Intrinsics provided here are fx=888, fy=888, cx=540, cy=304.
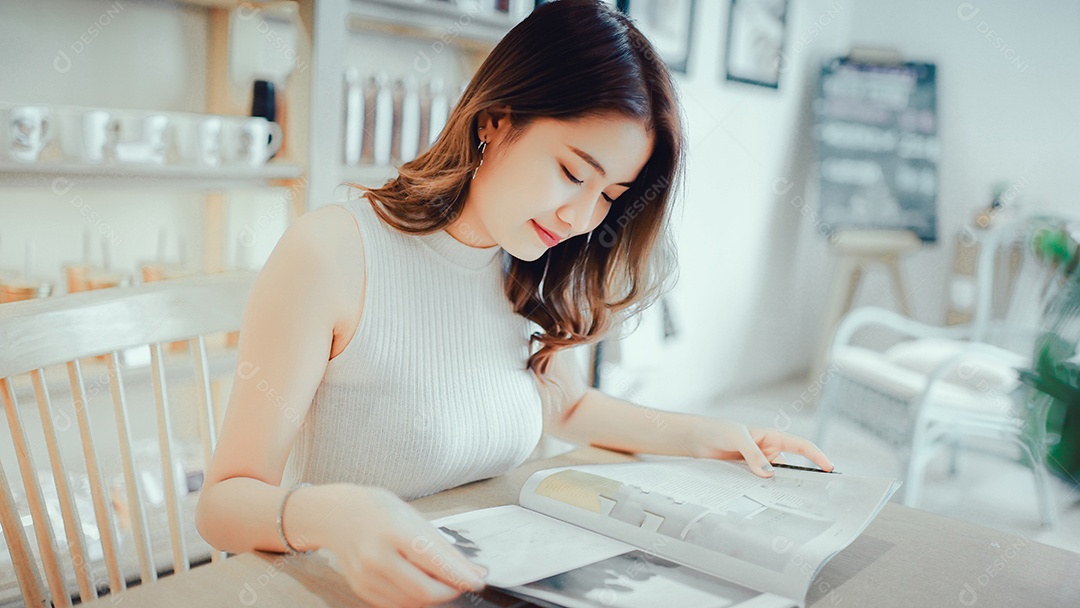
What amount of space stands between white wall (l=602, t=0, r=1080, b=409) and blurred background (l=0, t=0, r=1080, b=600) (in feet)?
0.03

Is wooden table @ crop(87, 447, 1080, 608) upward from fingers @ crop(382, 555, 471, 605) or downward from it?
Answer: downward

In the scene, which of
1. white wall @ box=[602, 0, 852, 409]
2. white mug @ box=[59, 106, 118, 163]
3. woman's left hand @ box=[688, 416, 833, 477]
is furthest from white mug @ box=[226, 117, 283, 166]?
white wall @ box=[602, 0, 852, 409]

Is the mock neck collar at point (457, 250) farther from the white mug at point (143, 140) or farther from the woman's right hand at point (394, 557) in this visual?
the white mug at point (143, 140)

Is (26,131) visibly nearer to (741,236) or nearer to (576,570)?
(576,570)

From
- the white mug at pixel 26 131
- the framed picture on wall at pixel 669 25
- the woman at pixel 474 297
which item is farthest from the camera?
the framed picture on wall at pixel 669 25

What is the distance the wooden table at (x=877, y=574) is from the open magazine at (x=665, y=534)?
1.5 inches

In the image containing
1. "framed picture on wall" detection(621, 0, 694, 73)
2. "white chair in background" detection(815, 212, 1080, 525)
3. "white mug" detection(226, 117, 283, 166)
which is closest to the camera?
"white mug" detection(226, 117, 283, 166)

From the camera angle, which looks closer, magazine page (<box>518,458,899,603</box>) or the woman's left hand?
magazine page (<box>518,458,899,603</box>)

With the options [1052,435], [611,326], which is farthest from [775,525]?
[1052,435]

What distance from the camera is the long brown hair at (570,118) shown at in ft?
2.77

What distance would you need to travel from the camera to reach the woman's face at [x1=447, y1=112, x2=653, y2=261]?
86 centimetres

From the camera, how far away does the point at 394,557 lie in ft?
1.90

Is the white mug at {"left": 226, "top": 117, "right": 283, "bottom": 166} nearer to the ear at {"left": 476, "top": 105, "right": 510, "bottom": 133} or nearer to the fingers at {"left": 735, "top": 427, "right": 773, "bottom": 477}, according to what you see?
the ear at {"left": 476, "top": 105, "right": 510, "bottom": 133}

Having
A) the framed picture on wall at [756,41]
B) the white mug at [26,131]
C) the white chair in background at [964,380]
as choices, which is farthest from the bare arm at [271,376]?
the framed picture on wall at [756,41]
